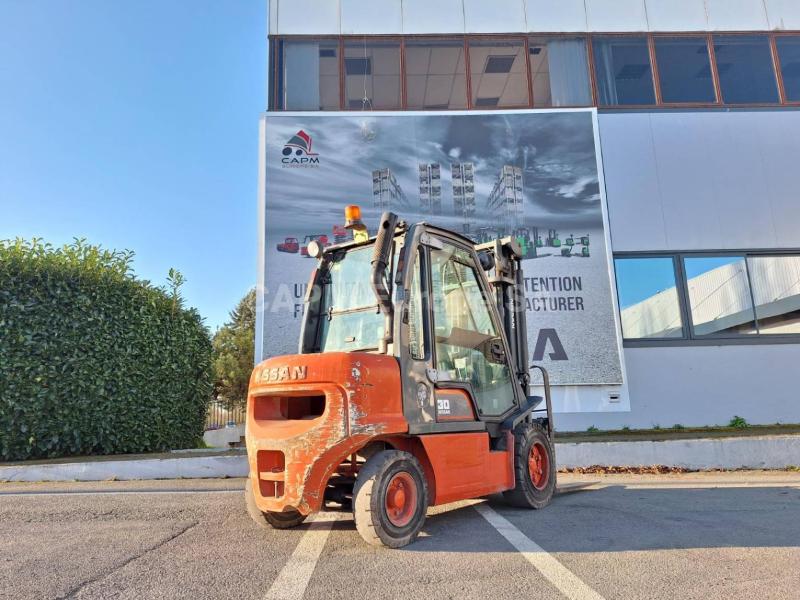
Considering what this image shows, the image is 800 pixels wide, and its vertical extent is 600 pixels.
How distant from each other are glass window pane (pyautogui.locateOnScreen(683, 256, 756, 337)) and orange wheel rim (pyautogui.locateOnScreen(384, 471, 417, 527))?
386 inches

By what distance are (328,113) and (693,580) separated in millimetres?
11297

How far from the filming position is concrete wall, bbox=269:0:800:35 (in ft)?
42.4

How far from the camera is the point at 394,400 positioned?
436 centimetres

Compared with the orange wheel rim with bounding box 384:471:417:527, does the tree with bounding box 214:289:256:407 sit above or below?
above

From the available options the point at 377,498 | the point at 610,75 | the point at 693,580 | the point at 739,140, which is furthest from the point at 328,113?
the point at 693,580

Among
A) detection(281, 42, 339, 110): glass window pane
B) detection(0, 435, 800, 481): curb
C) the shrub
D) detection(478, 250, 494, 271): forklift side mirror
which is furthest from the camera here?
detection(281, 42, 339, 110): glass window pane

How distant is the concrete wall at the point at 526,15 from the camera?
12.9m

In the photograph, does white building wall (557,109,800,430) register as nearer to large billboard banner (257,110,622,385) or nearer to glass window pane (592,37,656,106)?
glass window pane (592,37,656,106)

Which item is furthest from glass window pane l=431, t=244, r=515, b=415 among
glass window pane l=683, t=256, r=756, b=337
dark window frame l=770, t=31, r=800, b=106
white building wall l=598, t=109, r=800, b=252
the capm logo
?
dark window frame l=770, t=31, r=800, b=106

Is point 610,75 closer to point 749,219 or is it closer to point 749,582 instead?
point 749,219

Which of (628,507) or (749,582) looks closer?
(749,582)

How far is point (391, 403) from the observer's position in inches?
171

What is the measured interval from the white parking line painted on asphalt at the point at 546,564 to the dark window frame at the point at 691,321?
808 cm

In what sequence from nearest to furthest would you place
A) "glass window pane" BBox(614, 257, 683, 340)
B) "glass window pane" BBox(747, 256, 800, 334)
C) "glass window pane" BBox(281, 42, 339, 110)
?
1. "glass window pane" BBox(614, 257, 683, 340)
2. "glass window pane" BBox(747, 256, 800, 334)
3. "glass window pane" BBox(281, 42, 339, 110)
